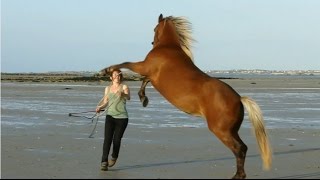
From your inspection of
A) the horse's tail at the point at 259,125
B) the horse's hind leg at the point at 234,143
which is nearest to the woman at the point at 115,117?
the horse's hind leg at the point at 234,143

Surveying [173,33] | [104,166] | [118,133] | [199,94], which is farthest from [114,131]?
[199,94]

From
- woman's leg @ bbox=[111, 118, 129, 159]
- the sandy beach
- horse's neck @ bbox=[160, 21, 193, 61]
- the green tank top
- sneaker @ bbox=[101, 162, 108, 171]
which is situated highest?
horse's neck @ bbox=[160, 21, 193, 61]

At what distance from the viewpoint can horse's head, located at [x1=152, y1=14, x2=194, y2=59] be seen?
9117mm

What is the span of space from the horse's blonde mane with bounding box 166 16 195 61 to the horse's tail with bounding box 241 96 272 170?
1.28m

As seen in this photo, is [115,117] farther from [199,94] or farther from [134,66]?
[199,94]

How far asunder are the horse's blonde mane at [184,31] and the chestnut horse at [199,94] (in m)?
0.04

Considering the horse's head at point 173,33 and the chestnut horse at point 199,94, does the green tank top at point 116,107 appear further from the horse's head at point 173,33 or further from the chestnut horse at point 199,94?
the horse's head at point 173,33

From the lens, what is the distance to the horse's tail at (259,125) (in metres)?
8.47

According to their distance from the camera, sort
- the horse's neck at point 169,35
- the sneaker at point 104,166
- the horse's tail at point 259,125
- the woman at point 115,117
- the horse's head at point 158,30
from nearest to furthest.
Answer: the horse's tail at point 259,125 → the horse's neck at point 169,35 → the horse's head at point 158,30 → the sneaker at point 104,166 → the woman at point 115,117

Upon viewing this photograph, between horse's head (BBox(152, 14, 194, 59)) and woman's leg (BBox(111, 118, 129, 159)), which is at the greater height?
horse's head (BBox(152, 14, 194, 59))

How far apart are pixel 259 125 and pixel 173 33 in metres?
1.98

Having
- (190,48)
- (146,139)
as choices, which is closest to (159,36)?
(190,48)

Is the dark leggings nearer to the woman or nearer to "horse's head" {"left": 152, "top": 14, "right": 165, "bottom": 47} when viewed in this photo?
the woman

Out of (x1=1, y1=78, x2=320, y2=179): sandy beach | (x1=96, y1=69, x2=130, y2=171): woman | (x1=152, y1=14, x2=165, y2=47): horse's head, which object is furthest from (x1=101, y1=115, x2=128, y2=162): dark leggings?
(x1=152, y1=14, x2=165, y2=47): horse's head
